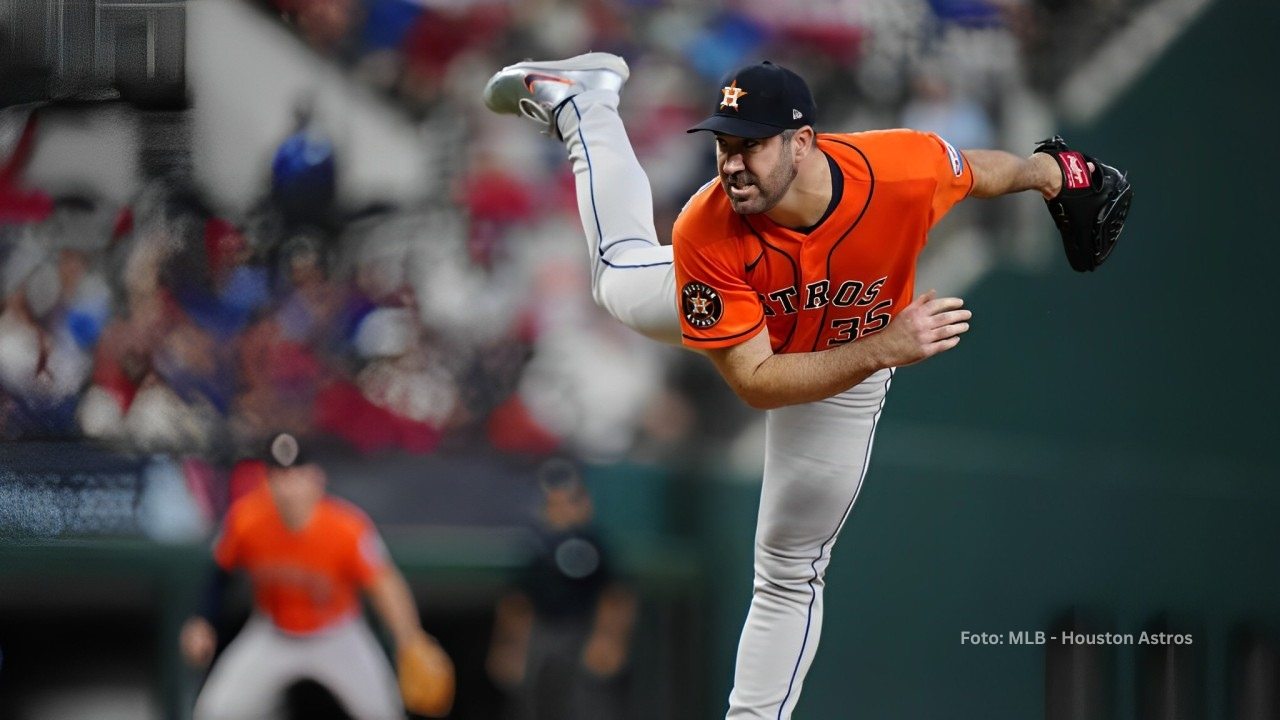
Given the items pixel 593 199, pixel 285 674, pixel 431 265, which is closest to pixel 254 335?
pixel 431 265

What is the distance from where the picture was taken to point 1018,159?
260 centimetres

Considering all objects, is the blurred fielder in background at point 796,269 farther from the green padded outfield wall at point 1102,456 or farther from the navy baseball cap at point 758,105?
the green padded outfield wall at point 1102,456

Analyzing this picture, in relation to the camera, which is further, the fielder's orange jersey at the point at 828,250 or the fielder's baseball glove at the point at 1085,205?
the fielder's baseball glove at the point at 1085,205

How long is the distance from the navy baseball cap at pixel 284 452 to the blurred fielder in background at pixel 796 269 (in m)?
1.28

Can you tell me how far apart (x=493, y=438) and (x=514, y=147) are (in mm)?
789

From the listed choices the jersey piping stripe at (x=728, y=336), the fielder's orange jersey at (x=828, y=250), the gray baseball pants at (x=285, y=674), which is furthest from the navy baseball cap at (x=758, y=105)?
the gray baseball pants at (x=285, y=674)

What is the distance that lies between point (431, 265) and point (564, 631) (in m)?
1.04

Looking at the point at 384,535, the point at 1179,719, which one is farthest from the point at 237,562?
the point at 1179,719

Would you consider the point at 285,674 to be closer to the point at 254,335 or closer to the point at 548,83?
the point at 254,335

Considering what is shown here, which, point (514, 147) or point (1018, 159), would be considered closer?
point (1018, 159)

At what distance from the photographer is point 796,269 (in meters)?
2.37

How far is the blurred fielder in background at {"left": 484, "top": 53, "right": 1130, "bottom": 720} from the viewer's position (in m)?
2.20

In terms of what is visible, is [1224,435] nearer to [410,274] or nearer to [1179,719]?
[1179,719]

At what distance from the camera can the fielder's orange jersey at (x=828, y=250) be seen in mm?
2305
